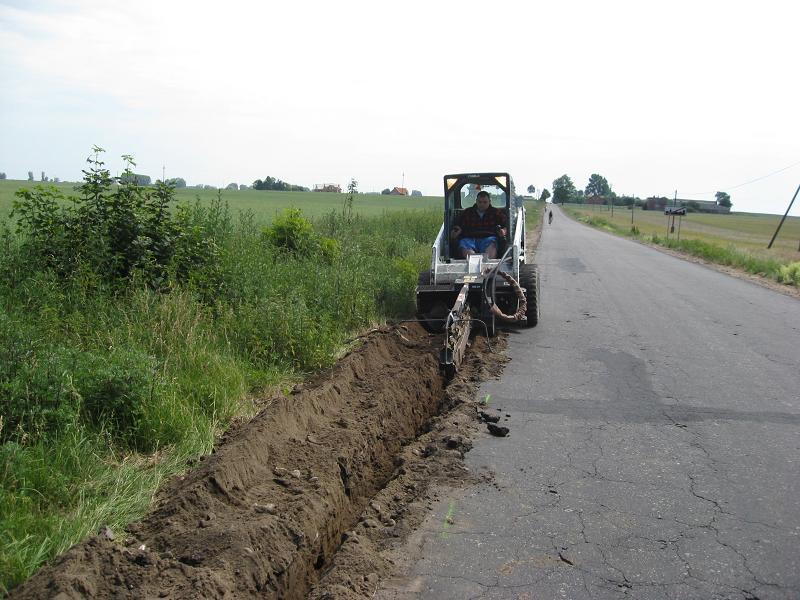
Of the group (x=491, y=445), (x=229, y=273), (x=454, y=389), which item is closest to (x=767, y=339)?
(x=454, y=389)

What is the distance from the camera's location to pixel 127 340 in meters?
6.35

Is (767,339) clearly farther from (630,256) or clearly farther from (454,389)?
(630,256)

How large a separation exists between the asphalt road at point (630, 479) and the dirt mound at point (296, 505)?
317 millimetres

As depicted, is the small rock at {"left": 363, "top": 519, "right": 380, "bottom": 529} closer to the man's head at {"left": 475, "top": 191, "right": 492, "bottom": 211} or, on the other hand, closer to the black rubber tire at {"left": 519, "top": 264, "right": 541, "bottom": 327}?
the black rubber tire at {"left": 519, "top": 264, "right": 541, "bottom": 327}

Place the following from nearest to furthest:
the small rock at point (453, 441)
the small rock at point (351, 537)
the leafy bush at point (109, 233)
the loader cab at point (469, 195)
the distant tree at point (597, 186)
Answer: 1. the small rock at point (351, 537)
2. the small rock at point (453, 441)
3. the leafy bush at point (109, 233)
4. the loader cab at point (469, 195)
5. the distant tree at point (597, 186)

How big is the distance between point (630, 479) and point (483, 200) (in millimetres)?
7608

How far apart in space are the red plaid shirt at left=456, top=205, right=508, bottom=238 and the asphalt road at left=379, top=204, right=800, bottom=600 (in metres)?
2.60

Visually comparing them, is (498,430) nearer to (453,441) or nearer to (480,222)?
(453,441)

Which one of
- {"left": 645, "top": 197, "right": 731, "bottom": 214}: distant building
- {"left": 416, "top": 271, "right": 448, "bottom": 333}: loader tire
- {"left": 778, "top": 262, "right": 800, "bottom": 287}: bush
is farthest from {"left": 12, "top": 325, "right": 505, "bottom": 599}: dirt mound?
{"left": 645, "top": 197, "right": 731, "bottom": 214}: distant building

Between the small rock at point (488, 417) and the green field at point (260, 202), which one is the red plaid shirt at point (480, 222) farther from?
the small rock at point (488, 417)

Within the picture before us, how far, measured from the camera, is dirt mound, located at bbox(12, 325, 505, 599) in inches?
137

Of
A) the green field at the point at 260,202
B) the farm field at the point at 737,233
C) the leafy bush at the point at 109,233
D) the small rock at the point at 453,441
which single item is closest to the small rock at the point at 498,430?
the small rock at the point at 453,441

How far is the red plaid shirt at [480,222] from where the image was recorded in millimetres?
12109

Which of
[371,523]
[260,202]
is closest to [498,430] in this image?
[371,523]
